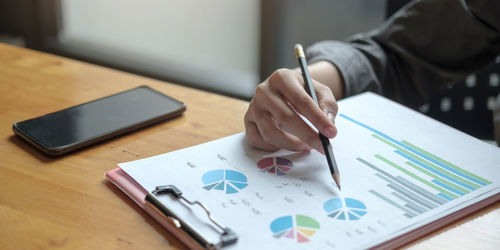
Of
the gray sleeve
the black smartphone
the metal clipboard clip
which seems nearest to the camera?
the metal clipboard clip

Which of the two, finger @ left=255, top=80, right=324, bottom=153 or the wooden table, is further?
finger @ left=255, top=80, right=324, bottom=153

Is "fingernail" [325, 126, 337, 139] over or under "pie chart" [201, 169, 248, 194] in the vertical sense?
over

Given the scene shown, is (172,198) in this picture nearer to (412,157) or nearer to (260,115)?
(260,115)

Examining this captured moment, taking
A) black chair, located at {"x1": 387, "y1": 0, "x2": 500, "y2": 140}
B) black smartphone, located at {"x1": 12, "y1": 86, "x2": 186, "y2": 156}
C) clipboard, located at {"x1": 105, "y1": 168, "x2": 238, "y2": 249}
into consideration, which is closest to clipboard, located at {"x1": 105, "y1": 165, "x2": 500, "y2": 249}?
clipboard, located at {"x1": 105, "y1": 168, "x2": 238, "y2": 249}

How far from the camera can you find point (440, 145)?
25.0 inches

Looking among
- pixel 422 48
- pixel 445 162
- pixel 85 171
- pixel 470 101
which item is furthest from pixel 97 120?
pixel 470 101

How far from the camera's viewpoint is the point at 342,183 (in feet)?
1.83

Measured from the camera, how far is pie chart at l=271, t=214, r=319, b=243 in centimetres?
47

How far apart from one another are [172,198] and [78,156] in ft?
0.60

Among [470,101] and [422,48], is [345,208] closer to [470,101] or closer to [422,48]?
[422,48]

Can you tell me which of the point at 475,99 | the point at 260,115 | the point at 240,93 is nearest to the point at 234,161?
the point at 260,115

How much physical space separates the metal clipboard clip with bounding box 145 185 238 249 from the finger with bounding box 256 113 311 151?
0.14 meters

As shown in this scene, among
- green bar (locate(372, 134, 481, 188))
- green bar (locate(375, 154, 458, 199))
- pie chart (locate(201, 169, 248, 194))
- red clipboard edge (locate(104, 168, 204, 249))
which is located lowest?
red clipboard edge (locate(104, 168, 204, 249))

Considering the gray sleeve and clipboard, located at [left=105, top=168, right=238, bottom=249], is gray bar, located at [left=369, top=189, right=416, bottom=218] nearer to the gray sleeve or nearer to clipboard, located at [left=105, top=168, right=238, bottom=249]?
clipboard, located at [left=105, top=168, right=238, bottom=249]
